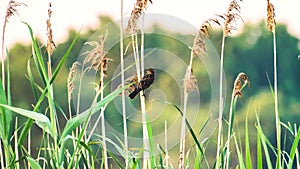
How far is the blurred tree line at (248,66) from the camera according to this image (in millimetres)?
15492

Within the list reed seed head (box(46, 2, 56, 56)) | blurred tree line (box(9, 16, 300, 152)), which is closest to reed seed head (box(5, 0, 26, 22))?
reed seed head (box(46, 2, 56, 56))

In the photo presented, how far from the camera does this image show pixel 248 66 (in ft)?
57.5

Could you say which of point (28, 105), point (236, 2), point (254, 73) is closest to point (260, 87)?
point (254, 73)

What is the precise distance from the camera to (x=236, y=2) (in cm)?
104

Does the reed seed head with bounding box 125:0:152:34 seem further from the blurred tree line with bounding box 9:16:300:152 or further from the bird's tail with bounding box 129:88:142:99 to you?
the blurred tree line with bounding box 9:16:300:152

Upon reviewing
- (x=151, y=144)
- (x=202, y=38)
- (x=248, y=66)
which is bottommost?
(x=151, y=144)

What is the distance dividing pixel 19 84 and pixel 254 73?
6.64 m

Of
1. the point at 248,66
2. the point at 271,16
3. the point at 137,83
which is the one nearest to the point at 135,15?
the point at 137,83

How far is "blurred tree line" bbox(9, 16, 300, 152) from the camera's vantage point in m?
15.5

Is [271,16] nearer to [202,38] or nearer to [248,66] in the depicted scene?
[202,38]

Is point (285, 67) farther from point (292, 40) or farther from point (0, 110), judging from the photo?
point (0, 110)

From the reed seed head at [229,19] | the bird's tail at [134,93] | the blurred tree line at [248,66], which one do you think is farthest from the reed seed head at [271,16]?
the blurred tree line at [248,66]

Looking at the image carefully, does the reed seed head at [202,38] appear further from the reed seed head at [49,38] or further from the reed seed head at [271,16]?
the reed seed head at [49,38]

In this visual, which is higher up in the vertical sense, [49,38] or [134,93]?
[49,38]
